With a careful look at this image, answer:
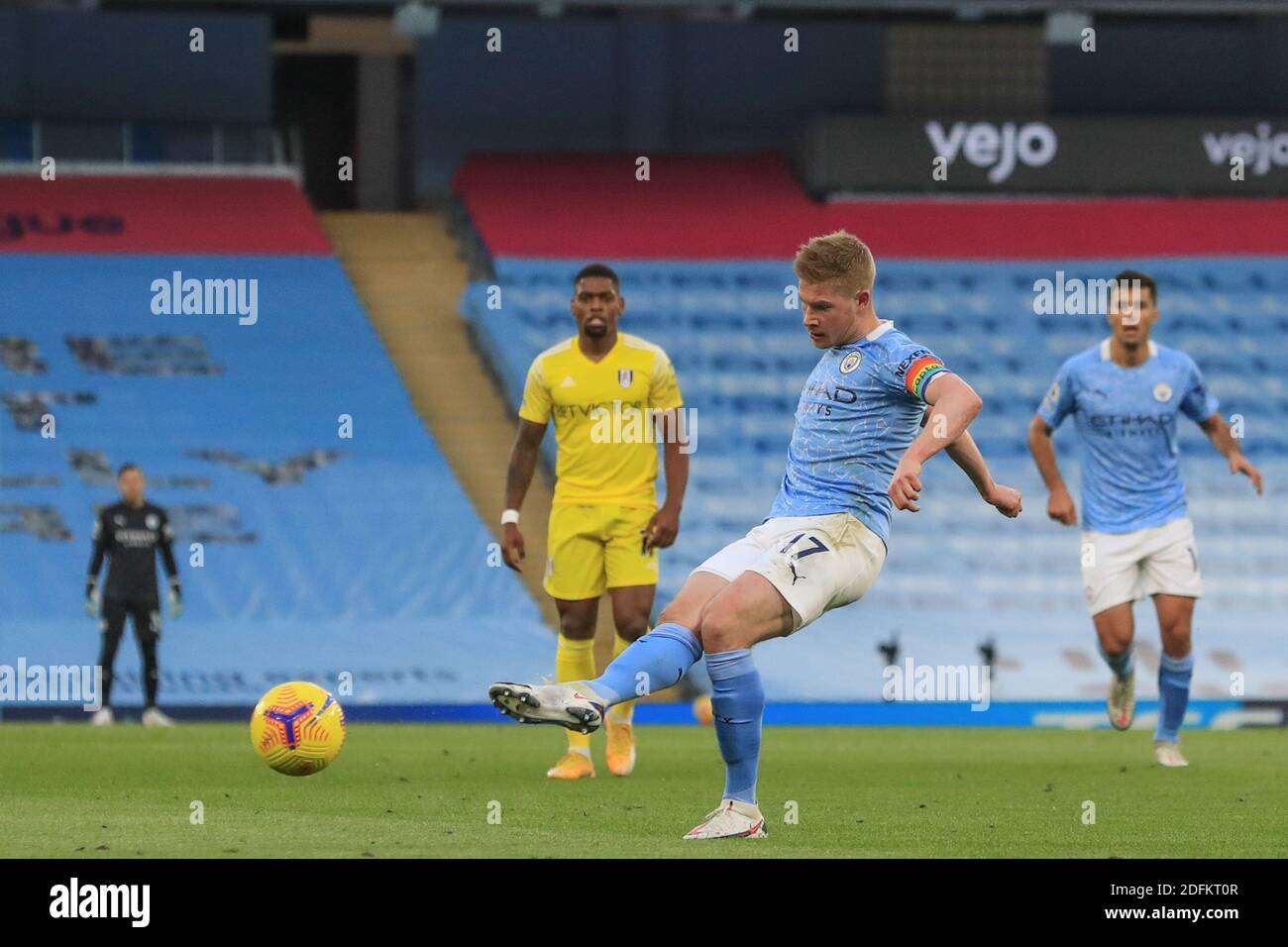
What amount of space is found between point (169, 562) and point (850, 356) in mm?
10302

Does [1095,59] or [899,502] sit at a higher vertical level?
[1095,59]

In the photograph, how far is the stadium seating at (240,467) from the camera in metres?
18.3

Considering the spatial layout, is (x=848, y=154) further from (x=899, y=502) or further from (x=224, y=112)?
(x=899, y=502)

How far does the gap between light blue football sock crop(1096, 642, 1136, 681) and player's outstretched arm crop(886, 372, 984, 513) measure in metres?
4.96

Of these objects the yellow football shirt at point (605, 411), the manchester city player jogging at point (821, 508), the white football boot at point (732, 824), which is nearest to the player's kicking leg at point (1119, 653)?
the yellow football shirt at point (605, 411)

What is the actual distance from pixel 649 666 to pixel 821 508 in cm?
91

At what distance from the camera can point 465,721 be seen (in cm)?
1675

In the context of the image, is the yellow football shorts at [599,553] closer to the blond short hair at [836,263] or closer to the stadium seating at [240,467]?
the blond short hair at [836,263]

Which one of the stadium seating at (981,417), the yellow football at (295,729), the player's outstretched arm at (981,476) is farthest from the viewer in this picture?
the stadium seating at (981,417)

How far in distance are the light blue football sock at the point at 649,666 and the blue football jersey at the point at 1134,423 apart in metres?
5.07

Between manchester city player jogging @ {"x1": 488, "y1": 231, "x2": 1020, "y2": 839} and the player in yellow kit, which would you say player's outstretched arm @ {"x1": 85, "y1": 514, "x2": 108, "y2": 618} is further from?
manchester city player jogging @ {"x1": 488, "y1": 231, "x2": 1020, "y2": 839}

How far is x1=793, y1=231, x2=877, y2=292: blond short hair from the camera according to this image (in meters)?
7.23

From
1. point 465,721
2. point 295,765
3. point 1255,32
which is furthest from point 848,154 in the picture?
point 295,765

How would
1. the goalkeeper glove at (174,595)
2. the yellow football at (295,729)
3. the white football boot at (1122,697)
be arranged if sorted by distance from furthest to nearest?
the goalkeeper glove at (174,595), the white football boot at (1122,697), the yellow football at (295,729)
